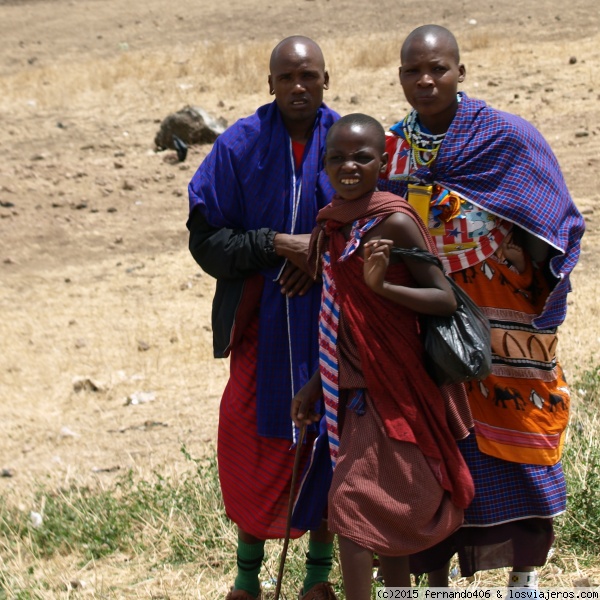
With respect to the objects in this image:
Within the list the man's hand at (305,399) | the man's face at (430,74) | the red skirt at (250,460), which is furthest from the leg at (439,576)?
the man's face at (430,74)

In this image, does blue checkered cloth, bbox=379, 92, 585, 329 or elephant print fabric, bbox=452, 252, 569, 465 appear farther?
elephant print fabric, bbox=452, 252, 569, 465

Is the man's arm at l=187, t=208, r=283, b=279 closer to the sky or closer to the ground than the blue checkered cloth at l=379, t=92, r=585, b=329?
closer to the ground

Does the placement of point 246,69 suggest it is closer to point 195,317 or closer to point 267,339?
point 195,317

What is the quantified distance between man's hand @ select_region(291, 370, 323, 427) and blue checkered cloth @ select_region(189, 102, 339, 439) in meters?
0.24

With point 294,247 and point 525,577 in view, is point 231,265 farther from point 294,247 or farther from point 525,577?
point 525,577

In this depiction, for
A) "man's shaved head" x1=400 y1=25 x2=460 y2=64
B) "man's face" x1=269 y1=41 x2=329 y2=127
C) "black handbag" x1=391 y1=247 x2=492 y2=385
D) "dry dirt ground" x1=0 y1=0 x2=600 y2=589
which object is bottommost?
"dry dirt ground" x1=0 y1=0 x2=600 y2=589

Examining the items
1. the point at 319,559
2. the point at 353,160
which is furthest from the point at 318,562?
the point at 353,160

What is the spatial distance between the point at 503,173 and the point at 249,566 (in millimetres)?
1555

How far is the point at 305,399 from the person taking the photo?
304cm

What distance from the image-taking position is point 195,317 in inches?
307

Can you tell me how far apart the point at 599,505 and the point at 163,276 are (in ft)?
18.8

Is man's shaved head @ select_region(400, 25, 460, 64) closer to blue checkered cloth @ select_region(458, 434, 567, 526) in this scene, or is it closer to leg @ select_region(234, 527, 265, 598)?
blue checkered cloth @ select_region(458, 434, 567, 526)

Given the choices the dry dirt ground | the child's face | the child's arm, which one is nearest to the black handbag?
the child's arm

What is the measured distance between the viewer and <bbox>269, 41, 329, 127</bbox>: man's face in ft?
10.6
